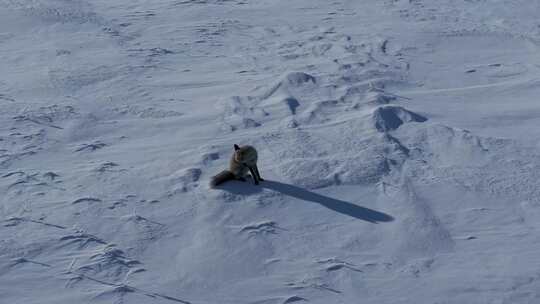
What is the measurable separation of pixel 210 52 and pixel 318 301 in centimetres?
609

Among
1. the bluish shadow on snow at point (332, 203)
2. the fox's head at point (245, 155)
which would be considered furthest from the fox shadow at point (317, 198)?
the fox's head at point (245, 155)

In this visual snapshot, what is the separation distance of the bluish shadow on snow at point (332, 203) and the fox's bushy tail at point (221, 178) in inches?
13.7

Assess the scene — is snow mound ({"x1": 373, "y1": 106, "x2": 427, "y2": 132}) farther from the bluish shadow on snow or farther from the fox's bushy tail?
the fox's bushy tail

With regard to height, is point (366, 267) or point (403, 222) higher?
point (403, 222)

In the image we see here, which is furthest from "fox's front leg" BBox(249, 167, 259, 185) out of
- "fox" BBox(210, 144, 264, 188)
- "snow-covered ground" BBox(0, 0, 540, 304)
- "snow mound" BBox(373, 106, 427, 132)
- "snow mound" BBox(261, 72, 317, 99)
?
"snow mound" BBox(261, 72, 317, 99)

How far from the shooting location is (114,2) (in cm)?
1241

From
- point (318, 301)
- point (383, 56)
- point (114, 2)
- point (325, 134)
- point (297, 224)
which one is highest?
point (114, 2)

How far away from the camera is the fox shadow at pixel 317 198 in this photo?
5.52 m

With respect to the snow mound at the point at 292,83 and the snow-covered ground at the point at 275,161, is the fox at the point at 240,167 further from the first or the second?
the snow mound at the point at 292,83

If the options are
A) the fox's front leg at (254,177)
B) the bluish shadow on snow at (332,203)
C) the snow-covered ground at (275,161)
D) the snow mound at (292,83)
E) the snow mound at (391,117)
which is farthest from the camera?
the snow mound at (292,83)

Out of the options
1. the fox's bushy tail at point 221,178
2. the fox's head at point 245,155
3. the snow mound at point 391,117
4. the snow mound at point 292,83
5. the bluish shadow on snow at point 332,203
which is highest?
the snow mound at point 292,83

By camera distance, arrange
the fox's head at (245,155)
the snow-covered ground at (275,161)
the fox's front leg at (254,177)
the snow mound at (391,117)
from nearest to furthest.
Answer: the snow-covered ground at (275,161) < the fox's head at (245,155) < the fox's front leg at (254,177) < the snow mound at (391,117)

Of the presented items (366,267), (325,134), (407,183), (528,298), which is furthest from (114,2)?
(528,298)

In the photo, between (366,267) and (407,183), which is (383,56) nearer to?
(407,183)
